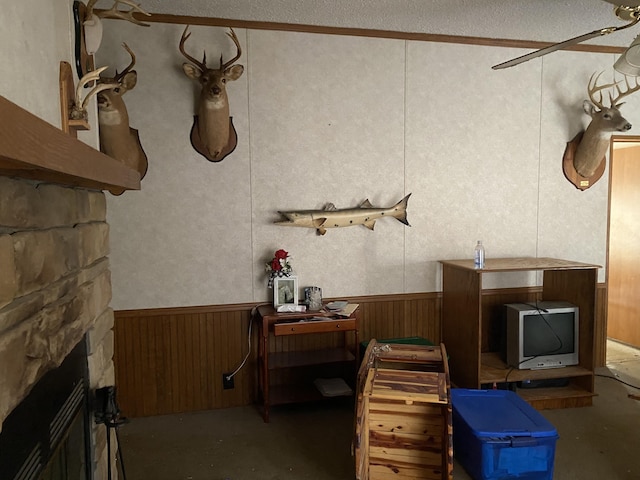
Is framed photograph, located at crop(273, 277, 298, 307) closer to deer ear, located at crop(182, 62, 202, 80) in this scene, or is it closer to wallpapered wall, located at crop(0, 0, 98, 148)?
deer ear, located at crop(182, 62, 202, 80)

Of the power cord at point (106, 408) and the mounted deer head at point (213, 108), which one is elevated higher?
the mounted deer head at point (213, 108)

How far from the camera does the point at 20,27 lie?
4.03 feet

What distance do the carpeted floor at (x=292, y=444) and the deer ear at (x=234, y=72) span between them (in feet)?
7.70

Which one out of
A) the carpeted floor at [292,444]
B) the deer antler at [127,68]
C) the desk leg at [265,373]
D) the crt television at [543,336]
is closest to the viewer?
the carpeted floor at [292,444]

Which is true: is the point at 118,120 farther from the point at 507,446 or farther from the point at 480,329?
the point at 507,446

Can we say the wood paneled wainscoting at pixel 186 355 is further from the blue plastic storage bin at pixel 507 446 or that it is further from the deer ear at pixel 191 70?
the deer ear at pixel 191 70

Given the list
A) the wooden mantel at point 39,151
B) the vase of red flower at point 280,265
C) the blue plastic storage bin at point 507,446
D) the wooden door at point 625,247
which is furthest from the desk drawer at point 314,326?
the wooden door at point 625,247

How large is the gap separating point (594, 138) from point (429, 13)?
1.75m

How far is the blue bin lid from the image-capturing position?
2.48m

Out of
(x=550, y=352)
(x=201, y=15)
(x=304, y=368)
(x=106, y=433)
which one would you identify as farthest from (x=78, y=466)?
(x=550, y=352)

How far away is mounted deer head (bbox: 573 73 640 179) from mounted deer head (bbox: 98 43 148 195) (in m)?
3.49

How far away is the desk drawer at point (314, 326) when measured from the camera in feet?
10.2

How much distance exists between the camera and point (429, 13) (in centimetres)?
327

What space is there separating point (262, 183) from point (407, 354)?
Answer: 159cm
